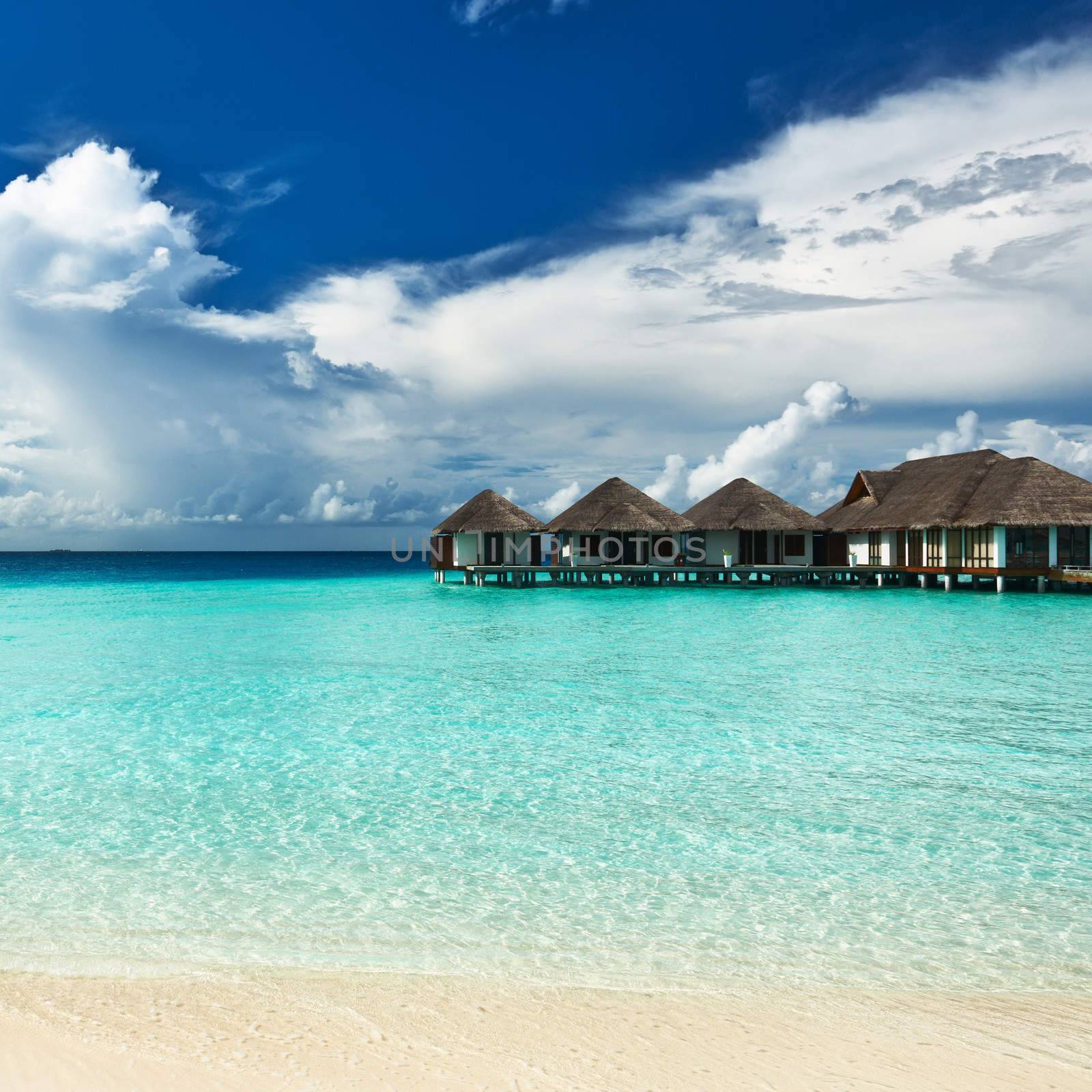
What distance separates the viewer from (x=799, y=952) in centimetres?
373

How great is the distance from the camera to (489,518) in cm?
3048

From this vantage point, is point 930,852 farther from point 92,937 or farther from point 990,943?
point 92,937

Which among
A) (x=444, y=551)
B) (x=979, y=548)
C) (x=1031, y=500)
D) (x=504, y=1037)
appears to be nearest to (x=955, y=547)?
(x=979, y=548)

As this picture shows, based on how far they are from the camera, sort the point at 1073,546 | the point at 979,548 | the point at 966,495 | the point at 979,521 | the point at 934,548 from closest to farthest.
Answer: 1. the point at 979,521
2. the point at 1073,546
3. the point at 979,548
4. the point at 966,495
5. the point at 934,548

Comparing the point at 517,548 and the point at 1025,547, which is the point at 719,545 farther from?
the point at 1025,547

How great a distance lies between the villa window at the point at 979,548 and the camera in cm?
2578

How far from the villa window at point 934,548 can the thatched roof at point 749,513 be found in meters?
4.02

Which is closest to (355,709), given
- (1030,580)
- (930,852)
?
(930,852)

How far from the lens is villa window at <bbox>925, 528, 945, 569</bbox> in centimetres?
2773

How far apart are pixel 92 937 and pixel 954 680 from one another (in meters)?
10.5

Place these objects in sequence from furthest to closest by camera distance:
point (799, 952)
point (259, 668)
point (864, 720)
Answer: point (259, 668)
point (864, 720)
point (799, 952)

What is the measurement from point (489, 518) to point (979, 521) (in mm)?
16360

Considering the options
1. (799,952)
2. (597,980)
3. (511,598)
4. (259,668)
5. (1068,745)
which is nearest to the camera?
(597,980)

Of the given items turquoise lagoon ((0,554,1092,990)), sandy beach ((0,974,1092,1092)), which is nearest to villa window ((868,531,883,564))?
turquoise lagoon ((0,554,1092,990))
